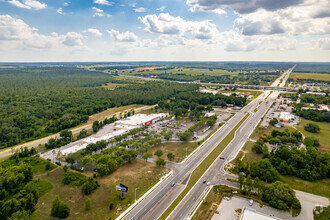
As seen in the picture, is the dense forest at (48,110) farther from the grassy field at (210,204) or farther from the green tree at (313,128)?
the green tree at (313,128)

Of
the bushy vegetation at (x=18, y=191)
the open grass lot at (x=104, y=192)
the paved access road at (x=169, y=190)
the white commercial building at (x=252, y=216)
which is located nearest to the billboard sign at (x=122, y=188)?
the open grass lot at (x=104, y=192)

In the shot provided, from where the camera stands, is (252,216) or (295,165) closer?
(252,216)

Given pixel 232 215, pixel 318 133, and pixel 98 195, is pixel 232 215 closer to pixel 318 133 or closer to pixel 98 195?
pixel 98 195

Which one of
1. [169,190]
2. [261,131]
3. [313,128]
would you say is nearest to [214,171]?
[169,190]

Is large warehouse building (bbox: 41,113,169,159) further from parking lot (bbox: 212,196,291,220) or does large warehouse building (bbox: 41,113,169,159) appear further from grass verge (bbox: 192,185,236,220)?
parking lot (bbox: 212,196,291,220)

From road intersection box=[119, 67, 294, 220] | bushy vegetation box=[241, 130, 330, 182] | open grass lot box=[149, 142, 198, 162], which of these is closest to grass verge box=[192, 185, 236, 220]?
road intersection box=[119, 67, 294, 220]

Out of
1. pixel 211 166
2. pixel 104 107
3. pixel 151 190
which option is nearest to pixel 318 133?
pixel 211 166

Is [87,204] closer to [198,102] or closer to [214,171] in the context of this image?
[214,171]

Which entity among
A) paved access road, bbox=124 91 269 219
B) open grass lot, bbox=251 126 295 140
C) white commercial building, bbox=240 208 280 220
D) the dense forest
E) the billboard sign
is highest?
the dense forest
